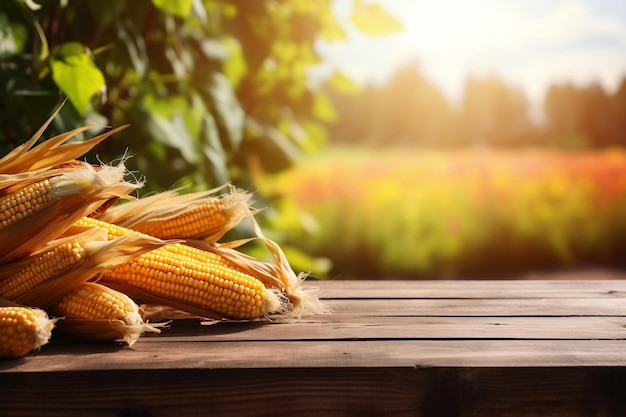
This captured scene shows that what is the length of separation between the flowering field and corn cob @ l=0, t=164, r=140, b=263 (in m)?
3.13

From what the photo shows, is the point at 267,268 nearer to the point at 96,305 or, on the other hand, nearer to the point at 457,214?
the point at 96,305

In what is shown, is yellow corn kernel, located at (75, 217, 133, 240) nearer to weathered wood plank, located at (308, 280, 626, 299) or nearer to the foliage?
the foliage

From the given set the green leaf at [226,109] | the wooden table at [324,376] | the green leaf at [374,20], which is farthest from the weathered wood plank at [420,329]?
the green leaf at [374,20]

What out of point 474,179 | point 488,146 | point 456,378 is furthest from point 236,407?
point 488,146

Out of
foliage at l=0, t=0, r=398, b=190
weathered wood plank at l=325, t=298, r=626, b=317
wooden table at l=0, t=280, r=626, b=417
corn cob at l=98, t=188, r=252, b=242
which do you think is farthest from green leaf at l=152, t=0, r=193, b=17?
wooden table at l=0, t=280, r=626, b=417

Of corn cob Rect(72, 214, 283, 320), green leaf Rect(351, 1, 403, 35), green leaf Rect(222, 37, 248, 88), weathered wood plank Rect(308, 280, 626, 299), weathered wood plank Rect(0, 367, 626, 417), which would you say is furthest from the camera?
green leaf Rect(222, 37, 248, 88)

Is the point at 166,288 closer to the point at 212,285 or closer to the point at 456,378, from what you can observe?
the point at 212,285

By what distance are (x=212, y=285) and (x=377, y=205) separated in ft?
11.6

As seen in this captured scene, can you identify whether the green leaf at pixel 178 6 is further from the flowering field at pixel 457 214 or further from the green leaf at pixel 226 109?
the flowering field at pixel 457 214

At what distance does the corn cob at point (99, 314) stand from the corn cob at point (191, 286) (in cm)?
7

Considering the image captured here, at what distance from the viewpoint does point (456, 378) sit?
105cm

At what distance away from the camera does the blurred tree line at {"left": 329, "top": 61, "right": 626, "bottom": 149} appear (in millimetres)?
7172

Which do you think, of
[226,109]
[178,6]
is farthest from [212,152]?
[178,6]

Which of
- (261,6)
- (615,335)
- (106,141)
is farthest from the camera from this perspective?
(261,6)
